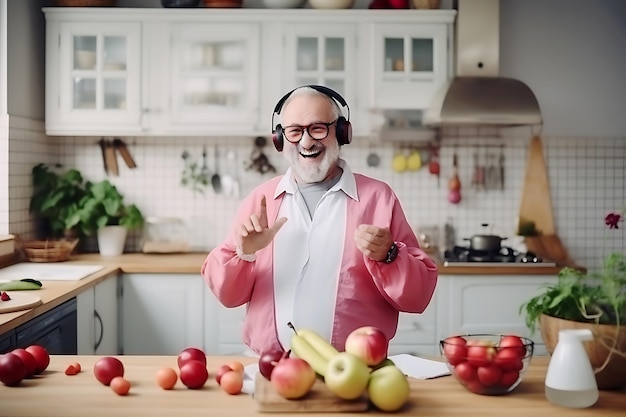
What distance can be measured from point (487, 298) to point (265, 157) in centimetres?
146

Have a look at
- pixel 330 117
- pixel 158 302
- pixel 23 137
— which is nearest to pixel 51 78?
pixel 23 137

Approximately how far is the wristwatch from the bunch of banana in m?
0.31

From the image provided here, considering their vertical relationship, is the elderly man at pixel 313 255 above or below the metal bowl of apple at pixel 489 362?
above

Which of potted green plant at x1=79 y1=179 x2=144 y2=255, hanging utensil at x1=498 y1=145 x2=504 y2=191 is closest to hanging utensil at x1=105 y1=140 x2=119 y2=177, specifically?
potted green plant at x1=79 y1=179 x2=144 y2=255

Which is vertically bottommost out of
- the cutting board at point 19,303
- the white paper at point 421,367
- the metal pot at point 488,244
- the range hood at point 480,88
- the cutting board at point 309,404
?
the white paper at point 421,367

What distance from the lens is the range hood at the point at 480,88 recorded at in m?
3.90

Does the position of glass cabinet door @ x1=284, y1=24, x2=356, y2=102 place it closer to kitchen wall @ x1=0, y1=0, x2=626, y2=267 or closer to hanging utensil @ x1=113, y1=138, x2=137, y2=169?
kitchen wall @ x1=0, y1=0, x2=626, y2=267

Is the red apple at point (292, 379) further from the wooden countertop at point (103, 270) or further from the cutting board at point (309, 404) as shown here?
the wooden countertop at point (103, 270)

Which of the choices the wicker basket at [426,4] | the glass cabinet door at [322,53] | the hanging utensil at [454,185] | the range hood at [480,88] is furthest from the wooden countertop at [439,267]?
the wicker basket at [426,4]

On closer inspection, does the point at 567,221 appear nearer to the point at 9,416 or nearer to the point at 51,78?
the point at 51,78

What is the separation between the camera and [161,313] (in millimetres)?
3826

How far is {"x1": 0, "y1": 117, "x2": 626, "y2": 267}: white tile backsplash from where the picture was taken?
4359 mm

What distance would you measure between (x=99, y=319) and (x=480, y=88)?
2.20 m

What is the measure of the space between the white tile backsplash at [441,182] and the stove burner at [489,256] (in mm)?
415
